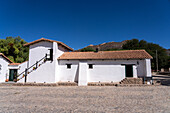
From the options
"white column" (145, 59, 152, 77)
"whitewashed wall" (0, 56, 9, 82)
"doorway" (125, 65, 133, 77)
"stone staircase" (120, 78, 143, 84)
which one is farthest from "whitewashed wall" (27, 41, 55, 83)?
"white column" (145, 59, 152, 77)

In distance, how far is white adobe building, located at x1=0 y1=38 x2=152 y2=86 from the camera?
11.5m

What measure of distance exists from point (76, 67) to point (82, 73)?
1278 mm

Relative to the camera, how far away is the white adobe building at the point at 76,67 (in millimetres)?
11517

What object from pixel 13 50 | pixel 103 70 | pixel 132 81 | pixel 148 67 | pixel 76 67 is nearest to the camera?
pixel 132 81

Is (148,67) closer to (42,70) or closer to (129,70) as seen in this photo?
(129,70)

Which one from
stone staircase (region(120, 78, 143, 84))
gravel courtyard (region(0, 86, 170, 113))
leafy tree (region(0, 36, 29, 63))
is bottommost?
gravel courtyard (region(0, 86, 170, 113))

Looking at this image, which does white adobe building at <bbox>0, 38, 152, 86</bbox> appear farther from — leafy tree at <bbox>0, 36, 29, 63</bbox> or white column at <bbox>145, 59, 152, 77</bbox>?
leafy tree at <bbox>0, 36, 29, 63</bbox>

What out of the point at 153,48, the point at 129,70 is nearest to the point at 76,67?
the point at 129,70

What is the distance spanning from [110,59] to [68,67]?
215 inches

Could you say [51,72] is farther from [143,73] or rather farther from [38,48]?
[143,73]

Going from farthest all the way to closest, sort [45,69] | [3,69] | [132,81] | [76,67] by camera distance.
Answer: [3,69]
[76,67]
[45,69]
[132,81]

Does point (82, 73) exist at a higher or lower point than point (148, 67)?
lower

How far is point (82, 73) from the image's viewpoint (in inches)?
455

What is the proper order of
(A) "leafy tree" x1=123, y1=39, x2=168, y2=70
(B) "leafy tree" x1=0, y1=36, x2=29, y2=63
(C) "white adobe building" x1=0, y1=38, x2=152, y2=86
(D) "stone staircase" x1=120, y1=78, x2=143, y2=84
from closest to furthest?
(D) "stone staircase" x1=120, y1=78, x2=143, y2=84
(C) "white adobe building" x1=0, y1=38, x2=152, y2=86
(B) "leafy tree" x1=0, y1=36, x2=29, y2=63
(A) "leafy tree" x1=123, y1=39, x2=168, y2=70
